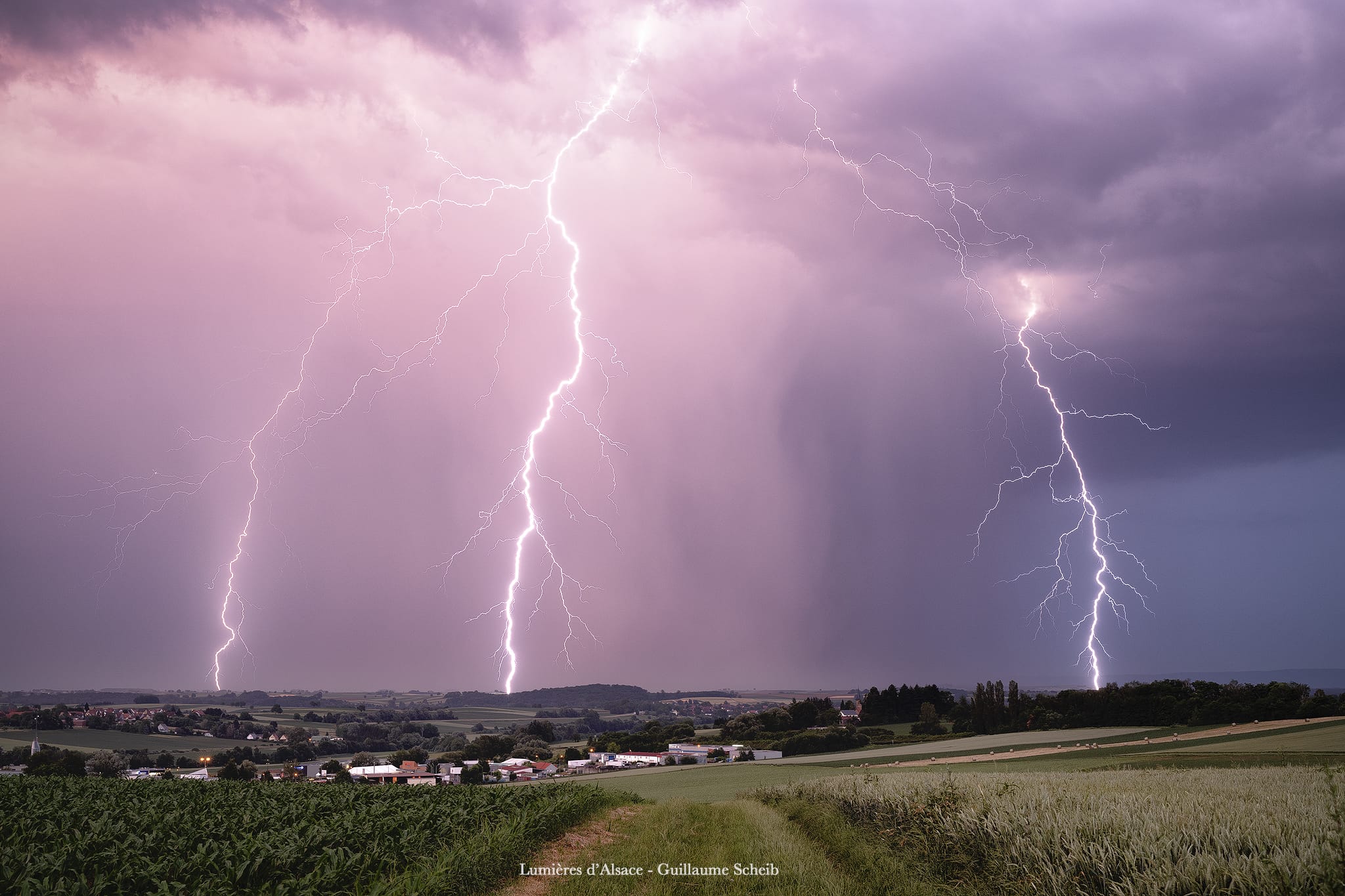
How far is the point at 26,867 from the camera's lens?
707 cm

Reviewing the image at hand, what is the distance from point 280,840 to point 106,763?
39.8 meters

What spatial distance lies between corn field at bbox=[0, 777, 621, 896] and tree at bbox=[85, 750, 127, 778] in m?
25.4

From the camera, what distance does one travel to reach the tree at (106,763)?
35750mm

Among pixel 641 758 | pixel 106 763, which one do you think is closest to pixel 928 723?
pixel 641 758

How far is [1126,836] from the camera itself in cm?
629

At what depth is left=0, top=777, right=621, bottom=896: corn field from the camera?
24.3 feet

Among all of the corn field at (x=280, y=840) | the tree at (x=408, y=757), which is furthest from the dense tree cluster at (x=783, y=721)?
the corn field at (x=280, y=840)

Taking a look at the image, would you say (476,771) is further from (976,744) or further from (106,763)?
(976,744)

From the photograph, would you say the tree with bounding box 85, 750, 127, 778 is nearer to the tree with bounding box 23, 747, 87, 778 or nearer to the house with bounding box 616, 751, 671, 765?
the tree with bounding box 23, 747, 87, 778

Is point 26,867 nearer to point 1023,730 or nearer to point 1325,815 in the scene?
point 1325,815

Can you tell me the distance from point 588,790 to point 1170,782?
13.0 metres

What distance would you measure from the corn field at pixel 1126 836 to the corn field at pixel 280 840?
5976mm

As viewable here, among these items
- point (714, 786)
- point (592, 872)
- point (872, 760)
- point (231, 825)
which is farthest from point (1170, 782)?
point (872, 760)

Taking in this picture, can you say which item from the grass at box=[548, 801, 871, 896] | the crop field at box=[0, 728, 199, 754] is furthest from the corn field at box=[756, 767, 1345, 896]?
the crop field at box=[0, 728, 199, 754]
